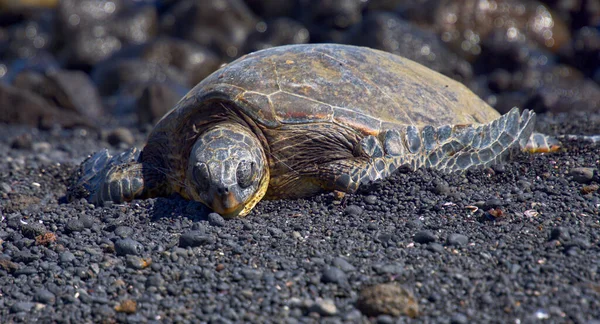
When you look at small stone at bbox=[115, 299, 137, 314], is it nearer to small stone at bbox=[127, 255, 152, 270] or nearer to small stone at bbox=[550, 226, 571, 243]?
small stone at bbox=[127, 255, 152, 270]

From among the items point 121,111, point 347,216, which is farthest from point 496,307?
point 121,111

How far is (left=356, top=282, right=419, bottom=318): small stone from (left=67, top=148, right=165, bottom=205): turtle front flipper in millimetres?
2622

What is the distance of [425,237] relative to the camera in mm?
3633

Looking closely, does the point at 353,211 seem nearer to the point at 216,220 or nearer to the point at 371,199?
the point at 371,199

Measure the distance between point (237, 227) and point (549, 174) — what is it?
2.33 m

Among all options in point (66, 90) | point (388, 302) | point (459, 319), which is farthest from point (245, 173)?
point (66, 90)

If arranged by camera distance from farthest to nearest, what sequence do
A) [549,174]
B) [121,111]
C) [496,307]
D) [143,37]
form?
1. [143,37]
2. [121,111]
3. [549,174]
4. [496,307]

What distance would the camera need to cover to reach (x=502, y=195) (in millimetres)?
4242

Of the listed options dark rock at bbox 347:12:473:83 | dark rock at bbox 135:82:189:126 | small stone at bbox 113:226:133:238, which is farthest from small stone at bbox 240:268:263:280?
dark rock at bbox 347:12:473:83

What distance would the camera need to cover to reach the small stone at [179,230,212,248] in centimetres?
380

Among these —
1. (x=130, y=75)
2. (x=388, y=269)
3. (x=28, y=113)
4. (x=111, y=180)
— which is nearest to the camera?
(x=388, y=269)

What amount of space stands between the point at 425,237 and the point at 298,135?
142 cm

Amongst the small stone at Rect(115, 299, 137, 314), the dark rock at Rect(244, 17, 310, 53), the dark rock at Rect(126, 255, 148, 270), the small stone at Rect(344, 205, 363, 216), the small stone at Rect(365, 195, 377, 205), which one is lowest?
the small stone at Rect(115, 299, 137, 314)

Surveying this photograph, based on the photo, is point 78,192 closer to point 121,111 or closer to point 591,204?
point 591,204
